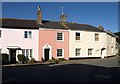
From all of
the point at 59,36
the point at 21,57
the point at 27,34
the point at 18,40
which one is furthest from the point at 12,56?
the point at 59,36

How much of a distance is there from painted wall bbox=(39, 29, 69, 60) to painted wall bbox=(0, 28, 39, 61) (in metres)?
0.82

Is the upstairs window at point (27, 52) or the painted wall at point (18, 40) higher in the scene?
the painted wall at point (18, 40)

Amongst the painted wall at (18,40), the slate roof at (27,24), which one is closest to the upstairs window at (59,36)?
the slate roof at (27,24)

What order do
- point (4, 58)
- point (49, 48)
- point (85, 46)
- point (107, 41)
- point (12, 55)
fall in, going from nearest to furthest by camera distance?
point (4, 58), point (12, 55), point (49, 48), point (85, 46), point (107, 41)

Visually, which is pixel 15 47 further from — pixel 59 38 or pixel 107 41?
pixel 107 41

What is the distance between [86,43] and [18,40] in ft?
40.4

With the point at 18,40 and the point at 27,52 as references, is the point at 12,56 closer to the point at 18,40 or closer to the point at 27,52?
the point at 27,52

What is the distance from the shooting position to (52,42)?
34.8 m

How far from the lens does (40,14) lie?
35812mm

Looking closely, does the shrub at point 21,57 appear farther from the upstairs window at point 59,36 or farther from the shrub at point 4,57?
the upstairs window at point 59,36

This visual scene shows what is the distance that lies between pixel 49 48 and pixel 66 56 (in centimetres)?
336

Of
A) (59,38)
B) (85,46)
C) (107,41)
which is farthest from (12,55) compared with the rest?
(107,41)

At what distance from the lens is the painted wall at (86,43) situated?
36781 millimetres

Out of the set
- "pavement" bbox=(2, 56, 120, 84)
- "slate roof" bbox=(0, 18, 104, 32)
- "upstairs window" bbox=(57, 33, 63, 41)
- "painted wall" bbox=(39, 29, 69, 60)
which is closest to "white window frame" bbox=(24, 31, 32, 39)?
"slate roof" bbox=(0, 18, 104, 32)
